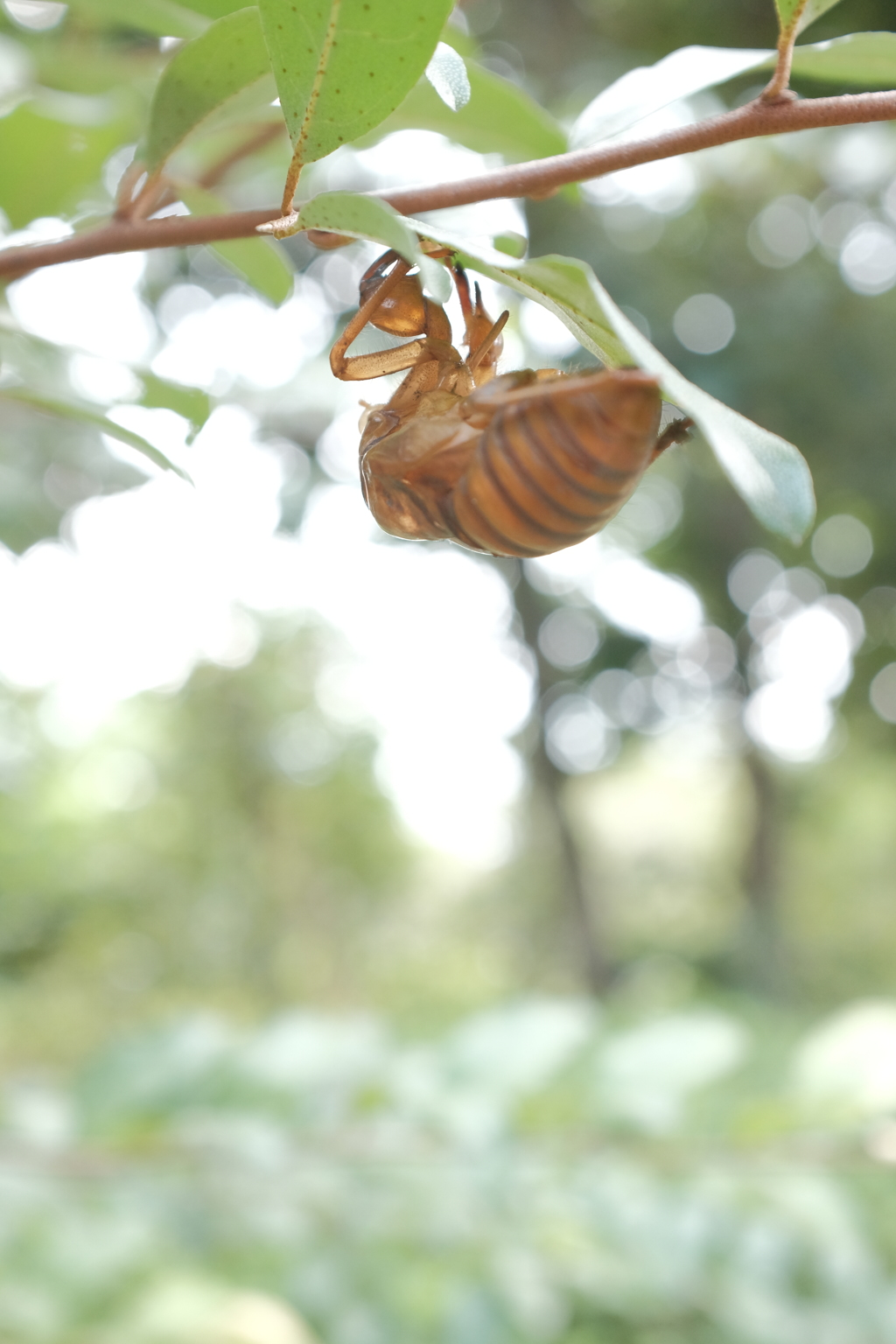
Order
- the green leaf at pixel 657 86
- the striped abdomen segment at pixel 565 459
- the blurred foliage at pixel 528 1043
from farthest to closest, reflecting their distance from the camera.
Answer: the blurred foliage at pixel 528 1043, the green leaf at pixel 657 86, the striped abdomen segment at pixel 565 459

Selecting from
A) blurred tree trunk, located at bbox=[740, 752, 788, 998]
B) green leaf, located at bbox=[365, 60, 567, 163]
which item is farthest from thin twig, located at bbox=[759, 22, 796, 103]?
blurred tree trunk, located at bbox=[740, 752, 788, 998]

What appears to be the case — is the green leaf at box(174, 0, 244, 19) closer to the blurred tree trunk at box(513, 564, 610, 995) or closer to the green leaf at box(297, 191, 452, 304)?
the green leaf at box(297, 191, 452, 304)

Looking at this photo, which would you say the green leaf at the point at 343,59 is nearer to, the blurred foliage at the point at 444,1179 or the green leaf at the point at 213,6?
the green leaf at the point at 213,6

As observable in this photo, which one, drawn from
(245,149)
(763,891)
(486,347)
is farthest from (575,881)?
(486,347)

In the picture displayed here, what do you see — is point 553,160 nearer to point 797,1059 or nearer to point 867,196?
point 797,1059

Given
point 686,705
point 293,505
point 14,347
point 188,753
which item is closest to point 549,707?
point 686,705

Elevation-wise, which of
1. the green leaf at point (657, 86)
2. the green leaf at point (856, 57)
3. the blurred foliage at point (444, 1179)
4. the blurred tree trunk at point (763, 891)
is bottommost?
the blurred foliage at point (444, 1179)

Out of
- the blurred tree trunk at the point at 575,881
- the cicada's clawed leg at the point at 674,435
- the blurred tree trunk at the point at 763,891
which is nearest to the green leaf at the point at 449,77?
the cicada's clawed leg at the point at 674,435
